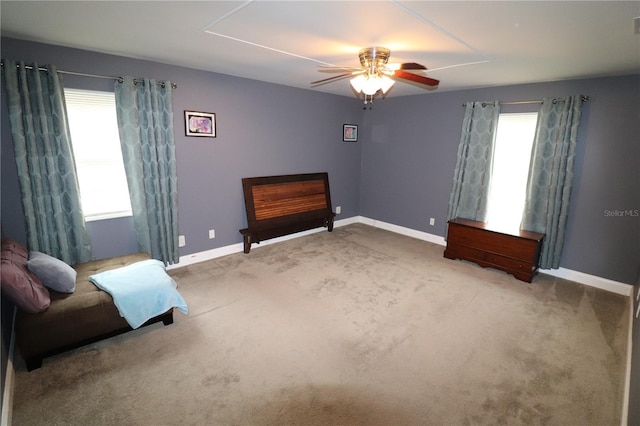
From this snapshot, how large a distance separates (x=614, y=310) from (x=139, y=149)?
5.21 m

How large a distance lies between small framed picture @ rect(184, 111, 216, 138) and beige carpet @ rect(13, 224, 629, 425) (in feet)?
5.76

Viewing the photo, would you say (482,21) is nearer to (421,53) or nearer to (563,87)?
(421,53)

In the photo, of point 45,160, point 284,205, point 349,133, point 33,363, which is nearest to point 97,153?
point 45,160

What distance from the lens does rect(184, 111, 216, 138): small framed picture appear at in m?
3.59

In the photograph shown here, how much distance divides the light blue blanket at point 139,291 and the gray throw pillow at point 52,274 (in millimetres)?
179

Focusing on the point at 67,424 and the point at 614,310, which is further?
the point at 614,310

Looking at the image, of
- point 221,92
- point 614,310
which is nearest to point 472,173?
point 614,310

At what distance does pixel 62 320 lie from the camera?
6.91 feet

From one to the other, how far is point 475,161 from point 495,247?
49.4 inches

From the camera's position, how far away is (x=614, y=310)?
303 cm

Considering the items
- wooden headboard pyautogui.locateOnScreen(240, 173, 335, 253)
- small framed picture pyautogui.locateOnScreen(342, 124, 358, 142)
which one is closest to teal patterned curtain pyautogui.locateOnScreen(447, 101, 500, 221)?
small framed picture pyautogui.locateOnScreen(342, 124, 358, 142)

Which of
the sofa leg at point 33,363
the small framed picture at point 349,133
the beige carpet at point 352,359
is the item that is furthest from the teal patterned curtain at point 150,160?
the small framed picture at point 349,133

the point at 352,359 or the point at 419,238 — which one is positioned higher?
the point at 419,238

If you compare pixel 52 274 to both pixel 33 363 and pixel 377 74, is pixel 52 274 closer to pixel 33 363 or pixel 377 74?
pixel 33 363
